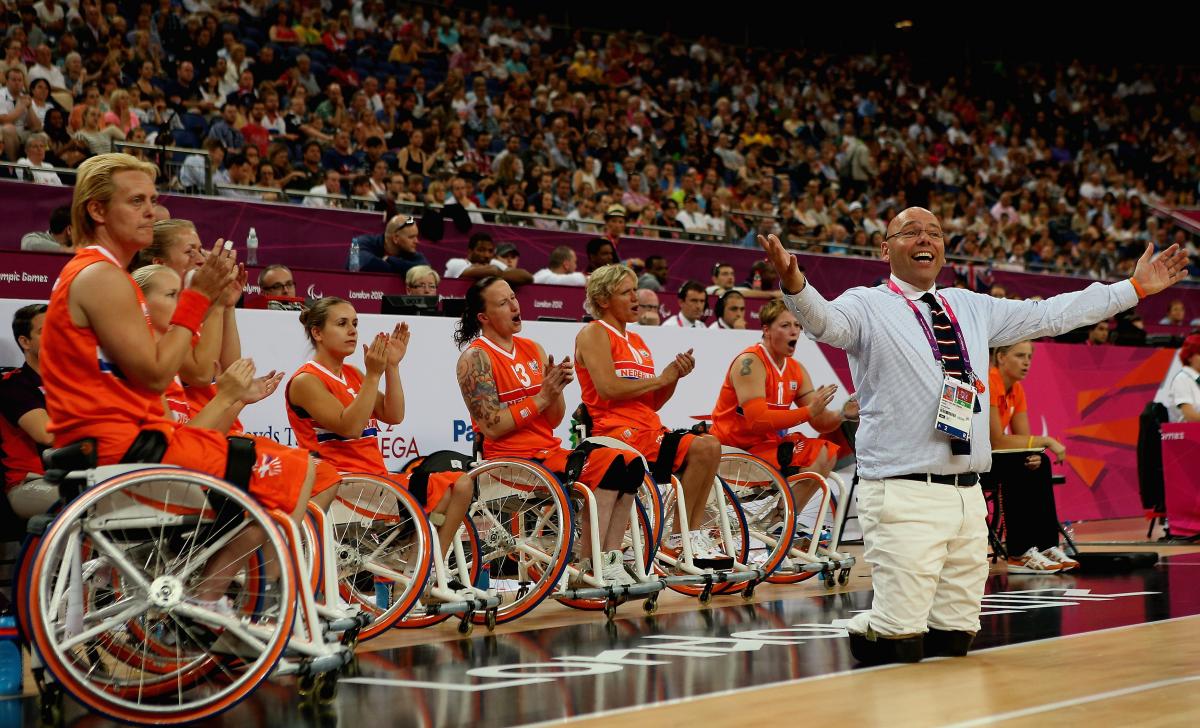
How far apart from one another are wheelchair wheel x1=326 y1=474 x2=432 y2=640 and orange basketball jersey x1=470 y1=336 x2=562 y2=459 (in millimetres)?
701

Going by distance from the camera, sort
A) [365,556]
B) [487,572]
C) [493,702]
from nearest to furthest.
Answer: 1. [493,702]
2. [365,556]
3. [487,572]

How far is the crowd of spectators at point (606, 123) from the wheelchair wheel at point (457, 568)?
15.0 ft

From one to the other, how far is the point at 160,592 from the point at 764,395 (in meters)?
3.82

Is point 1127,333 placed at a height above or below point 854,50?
below

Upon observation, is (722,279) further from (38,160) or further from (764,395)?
(38,160)

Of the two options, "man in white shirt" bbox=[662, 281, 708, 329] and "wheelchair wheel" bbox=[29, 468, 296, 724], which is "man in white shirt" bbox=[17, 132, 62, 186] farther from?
"wheelchair wheel" bbox=[29, 468, 296, 724]

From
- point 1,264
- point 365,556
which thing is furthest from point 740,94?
point 365,556

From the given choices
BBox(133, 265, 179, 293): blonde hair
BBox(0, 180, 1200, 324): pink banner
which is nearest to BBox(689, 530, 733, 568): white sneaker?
BBox(133, 265, 179, 293): blonde hair

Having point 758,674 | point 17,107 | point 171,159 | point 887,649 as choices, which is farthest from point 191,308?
point 17,107

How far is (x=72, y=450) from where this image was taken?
315cm

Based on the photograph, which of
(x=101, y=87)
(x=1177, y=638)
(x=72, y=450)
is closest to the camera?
(x=72, y=450)

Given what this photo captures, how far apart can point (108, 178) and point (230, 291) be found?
61 cm

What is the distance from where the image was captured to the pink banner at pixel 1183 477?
8.55 meters

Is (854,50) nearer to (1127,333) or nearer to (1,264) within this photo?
(1127,333)
